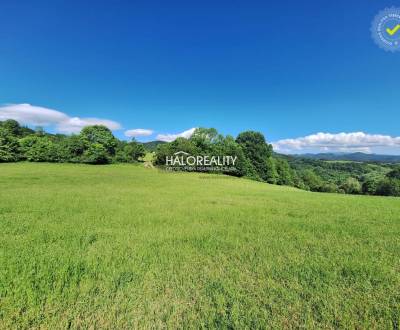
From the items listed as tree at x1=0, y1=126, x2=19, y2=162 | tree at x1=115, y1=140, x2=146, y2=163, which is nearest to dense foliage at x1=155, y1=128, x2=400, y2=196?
tree at x1=115, y1=140, x2=146, y2=163

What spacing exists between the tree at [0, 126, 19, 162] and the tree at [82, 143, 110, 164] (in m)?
14.6

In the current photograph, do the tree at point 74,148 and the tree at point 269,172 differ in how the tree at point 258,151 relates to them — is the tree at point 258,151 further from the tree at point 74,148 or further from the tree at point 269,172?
the tree at point 74,148

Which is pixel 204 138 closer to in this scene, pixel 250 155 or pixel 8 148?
pixel 250 155

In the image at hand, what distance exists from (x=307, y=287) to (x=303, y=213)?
708 centimetres

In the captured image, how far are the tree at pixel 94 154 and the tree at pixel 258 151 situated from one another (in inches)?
1520

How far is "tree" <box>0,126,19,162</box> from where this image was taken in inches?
1919

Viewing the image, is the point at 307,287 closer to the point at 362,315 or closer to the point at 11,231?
the point at 362,315

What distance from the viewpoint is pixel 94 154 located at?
5694 cm

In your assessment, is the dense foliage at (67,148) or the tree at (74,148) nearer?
the dense foliage at (67,148)

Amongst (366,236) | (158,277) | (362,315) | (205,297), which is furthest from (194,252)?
(366,236)

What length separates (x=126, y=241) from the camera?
18.3 ft

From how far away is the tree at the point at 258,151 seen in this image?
5847 cm

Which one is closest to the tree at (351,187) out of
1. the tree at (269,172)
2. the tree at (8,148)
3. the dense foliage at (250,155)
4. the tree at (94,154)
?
the dense foliage at (250,155)

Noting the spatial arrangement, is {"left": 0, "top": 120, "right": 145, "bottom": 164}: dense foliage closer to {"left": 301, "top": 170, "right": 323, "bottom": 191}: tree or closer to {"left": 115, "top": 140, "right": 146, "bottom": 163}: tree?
{"left": 115, "top": 140, "right": 146, "bottom": 163}: tree
